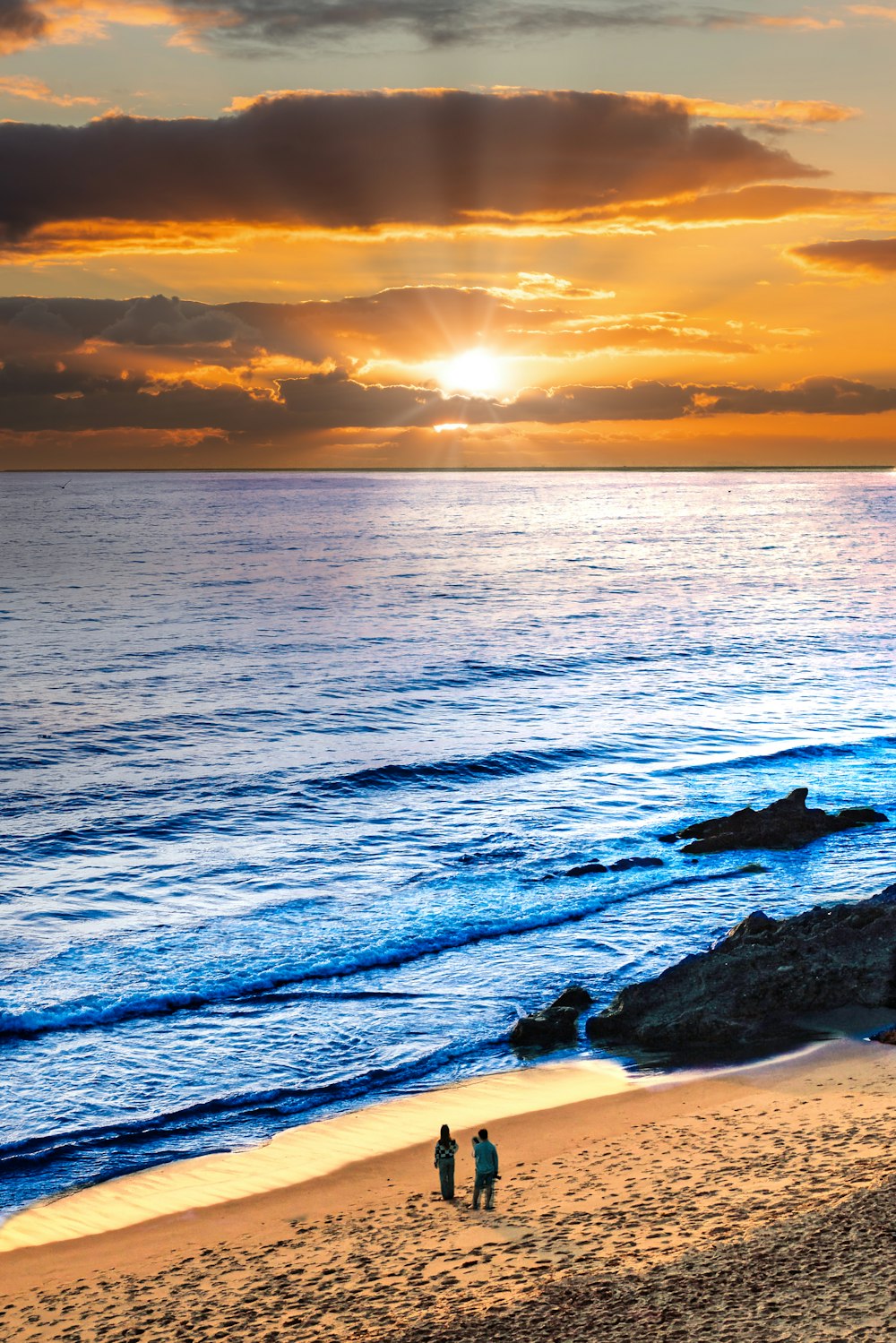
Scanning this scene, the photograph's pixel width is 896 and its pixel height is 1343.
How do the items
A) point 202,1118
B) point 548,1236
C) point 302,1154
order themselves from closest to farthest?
point 548,1236 < point 302,1154 < point 202,1118

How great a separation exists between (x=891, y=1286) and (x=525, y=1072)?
951 cm

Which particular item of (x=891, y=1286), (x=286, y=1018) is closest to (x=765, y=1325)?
(x=891, y=1286)

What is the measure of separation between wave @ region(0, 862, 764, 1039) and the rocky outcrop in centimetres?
548

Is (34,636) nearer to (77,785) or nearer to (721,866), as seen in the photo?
(77,785)

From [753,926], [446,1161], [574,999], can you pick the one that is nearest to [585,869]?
[753,926]

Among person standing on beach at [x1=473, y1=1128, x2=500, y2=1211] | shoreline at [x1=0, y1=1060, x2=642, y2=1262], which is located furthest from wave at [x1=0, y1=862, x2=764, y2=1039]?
person standing on beach at [x1=473, y1=1128, x2=500, y2=1211]

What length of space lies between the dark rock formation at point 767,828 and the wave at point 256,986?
16.1 feet

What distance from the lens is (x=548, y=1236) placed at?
47.2 ft

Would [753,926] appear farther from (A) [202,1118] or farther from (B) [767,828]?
(A) [202,1118]

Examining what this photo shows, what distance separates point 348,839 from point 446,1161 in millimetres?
19498

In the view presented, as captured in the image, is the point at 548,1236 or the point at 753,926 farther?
the point at 753,926

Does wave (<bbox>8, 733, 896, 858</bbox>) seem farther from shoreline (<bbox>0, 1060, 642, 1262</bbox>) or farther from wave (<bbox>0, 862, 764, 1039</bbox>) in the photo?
shoreline (<bbox>0, 1060, 642, 1262</bbox>)

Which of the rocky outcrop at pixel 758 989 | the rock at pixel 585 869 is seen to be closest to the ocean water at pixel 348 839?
the rock at pixel 585 869

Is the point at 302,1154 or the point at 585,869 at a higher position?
the point at 585,869
